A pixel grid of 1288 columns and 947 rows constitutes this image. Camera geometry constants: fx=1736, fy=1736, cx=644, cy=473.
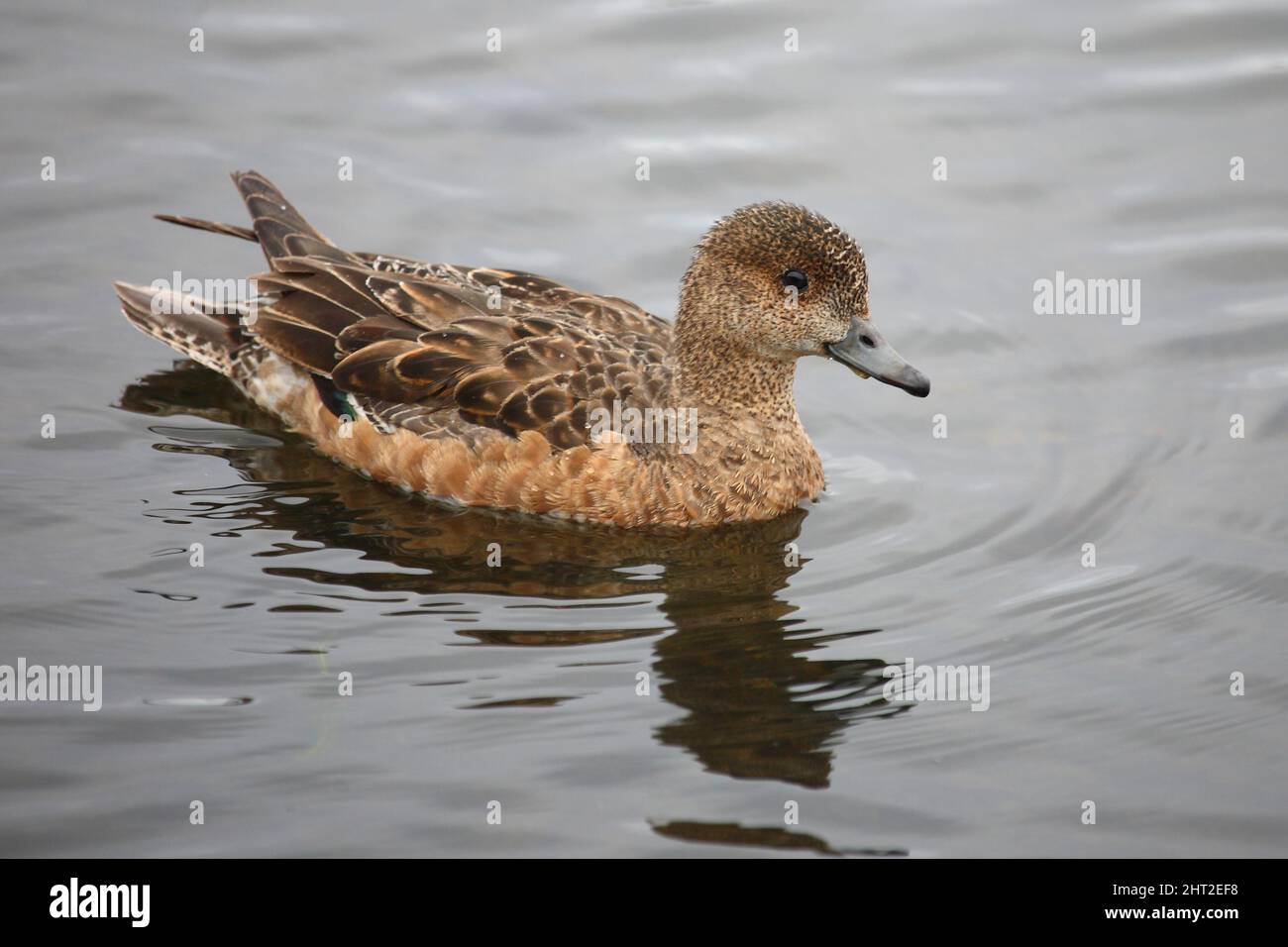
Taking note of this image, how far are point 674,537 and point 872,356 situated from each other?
152 centimetres

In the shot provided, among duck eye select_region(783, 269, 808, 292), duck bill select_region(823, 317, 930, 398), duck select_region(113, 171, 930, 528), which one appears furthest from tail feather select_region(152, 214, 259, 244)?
duck bill select_region(823, 317, 930, 398)

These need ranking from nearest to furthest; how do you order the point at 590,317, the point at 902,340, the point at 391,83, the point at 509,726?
1. the point at 509,726
2. the point at 590,317
3. the point at 902,340
4. the point at 391,83

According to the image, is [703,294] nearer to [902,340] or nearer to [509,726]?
[902,340]

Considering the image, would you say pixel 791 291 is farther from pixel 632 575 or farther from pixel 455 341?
pixel 455 341

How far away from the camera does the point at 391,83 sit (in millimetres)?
14109

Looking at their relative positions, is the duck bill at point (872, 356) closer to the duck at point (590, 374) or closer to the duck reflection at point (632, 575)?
the duck at point (590, 374)

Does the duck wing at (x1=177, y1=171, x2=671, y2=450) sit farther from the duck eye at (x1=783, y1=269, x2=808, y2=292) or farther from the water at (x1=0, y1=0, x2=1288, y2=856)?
the duck eye at (x1=783, y1=269, x2=808, y2=292)

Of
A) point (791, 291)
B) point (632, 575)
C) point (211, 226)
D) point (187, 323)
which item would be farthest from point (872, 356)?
point (187, 323)

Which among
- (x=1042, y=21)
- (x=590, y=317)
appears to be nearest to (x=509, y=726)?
(x=590, y=317)

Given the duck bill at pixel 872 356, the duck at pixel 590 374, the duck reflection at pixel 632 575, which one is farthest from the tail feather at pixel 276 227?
the duck bill at pixel 872 356

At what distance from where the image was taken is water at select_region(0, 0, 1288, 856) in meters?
7.66

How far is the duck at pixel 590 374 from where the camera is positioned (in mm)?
9758

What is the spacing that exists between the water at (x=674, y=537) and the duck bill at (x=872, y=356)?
0.87 m

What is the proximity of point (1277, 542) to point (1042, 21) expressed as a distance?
6681 millimetres
